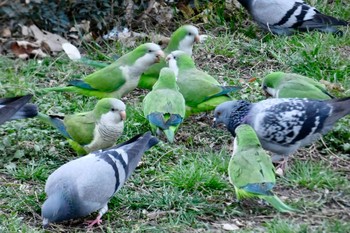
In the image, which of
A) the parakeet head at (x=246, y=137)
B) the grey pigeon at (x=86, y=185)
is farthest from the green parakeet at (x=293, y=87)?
the grey pigeon at (x=86, y=185)

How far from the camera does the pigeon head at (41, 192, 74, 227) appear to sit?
16.4ft

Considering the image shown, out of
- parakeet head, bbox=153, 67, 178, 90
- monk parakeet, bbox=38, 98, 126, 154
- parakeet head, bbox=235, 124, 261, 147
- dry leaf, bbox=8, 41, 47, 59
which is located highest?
parakeet head, bbox=235, 124, 261, 147

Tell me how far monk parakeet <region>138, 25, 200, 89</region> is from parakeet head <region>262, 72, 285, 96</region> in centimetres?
109

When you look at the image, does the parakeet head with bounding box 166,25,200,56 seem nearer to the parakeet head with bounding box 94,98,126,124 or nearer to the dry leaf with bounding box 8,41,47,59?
the dry leaf with bounding box 8,41,47,59

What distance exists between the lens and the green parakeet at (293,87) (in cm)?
631

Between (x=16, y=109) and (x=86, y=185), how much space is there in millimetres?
1167

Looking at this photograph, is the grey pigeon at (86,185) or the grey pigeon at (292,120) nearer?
the grey pigeon at (86,185)

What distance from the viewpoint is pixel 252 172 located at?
17.0 feet

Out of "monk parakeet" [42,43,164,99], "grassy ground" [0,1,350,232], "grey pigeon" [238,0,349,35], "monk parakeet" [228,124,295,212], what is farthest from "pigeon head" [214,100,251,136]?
"grey pigeon" [238,0,349,35]

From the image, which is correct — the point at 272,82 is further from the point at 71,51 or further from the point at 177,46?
the point at 71,51

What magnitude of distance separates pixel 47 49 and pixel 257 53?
2.22 metres

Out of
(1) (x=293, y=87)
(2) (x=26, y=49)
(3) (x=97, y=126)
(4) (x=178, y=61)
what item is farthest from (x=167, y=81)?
(2) (x=26, y=49)

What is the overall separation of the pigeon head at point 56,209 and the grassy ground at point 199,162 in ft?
0.51

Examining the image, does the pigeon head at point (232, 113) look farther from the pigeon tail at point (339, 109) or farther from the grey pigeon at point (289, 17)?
the grey pigeon at point (289, 17)
